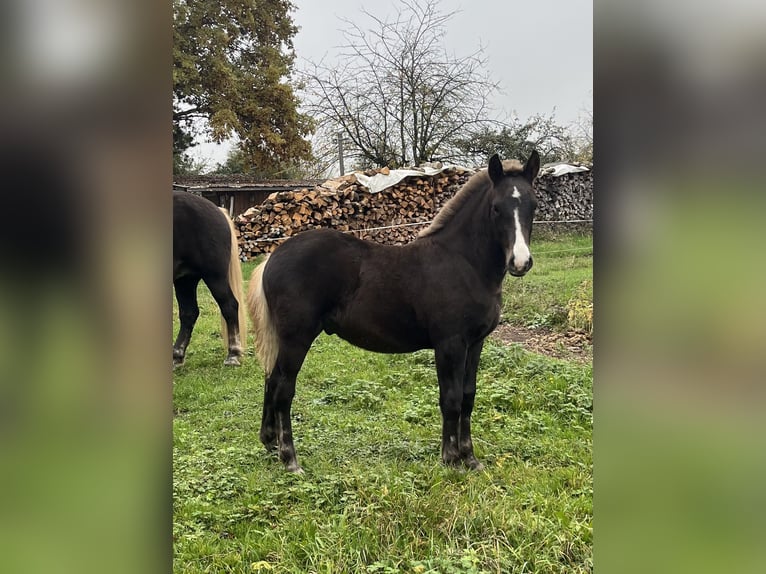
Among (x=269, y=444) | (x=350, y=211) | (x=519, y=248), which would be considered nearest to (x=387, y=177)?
(x=350, y=211)

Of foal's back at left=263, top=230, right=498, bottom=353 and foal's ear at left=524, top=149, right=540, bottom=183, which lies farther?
foal's back at left=263, top=230, right=498, bottom=353

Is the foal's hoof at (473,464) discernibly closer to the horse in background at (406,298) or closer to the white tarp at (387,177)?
the horse in background at (406,298)

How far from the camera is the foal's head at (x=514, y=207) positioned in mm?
2742

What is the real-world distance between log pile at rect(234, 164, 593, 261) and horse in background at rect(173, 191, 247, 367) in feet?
12.9

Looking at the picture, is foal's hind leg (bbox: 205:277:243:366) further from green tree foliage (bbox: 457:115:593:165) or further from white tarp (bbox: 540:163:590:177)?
white tarp (bbox: 540:163:590:177)

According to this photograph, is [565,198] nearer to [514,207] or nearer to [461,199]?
[461,199]

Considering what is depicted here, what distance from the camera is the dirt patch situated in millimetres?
5570

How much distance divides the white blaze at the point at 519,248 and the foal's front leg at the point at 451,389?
2.17 feet

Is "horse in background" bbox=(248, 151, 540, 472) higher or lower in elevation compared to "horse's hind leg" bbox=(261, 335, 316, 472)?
higher

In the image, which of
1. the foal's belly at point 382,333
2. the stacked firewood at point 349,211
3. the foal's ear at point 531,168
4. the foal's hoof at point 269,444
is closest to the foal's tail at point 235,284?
the foal's hoof at point 269,444

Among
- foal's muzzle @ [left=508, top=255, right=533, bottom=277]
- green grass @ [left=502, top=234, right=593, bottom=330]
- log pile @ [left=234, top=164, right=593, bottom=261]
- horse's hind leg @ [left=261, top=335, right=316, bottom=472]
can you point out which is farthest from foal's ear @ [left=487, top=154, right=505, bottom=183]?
log pile @ [left=234, top=164, right=593, bottom=261]

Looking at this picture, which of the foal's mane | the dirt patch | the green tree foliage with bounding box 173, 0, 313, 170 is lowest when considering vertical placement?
the dirt patch

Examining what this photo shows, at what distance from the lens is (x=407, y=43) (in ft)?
44.8
